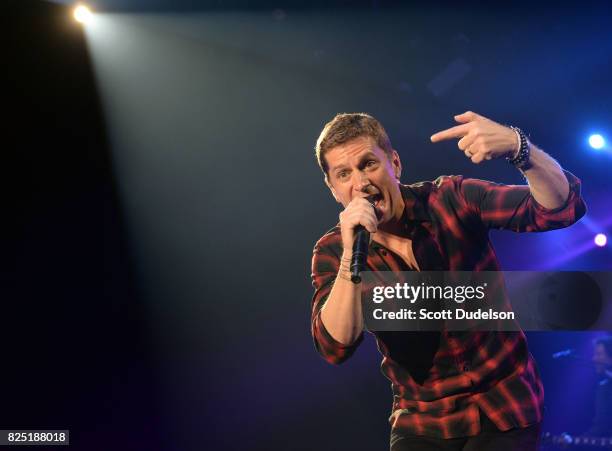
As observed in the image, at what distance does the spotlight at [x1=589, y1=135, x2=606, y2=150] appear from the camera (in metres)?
4.56

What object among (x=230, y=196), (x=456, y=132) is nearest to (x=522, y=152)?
(x=456, y=132)

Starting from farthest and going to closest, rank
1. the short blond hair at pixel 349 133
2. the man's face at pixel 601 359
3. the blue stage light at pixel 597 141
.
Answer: the man's face at pixel 601 359 < the blue stage light at pixel 597 141 < the short blond hair at pixel 349 133

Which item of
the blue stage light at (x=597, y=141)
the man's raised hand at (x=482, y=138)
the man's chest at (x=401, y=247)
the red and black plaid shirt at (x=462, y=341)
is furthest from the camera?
the blue stage light at (x=597, y=141)

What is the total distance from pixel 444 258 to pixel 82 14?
366 cm

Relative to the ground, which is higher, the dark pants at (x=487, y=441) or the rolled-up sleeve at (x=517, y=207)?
the rolled-up sleeve at (x=517, y=207)

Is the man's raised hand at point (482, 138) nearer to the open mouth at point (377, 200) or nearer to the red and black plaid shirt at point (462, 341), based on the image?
the red and black plaid shirt at point (462, 341)

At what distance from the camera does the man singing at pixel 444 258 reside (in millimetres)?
2188

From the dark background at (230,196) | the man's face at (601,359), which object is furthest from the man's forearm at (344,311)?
the man's face at (601,359)

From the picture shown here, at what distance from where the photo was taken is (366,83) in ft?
15.0

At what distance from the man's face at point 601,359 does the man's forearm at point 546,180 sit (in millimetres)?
3215

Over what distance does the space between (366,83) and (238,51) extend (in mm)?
1074

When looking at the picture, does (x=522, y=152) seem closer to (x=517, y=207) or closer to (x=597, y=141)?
(x=517, y=207)

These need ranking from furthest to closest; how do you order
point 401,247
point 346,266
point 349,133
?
point 349,133 → point 401,247 → point 346,266

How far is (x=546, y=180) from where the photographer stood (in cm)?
223
